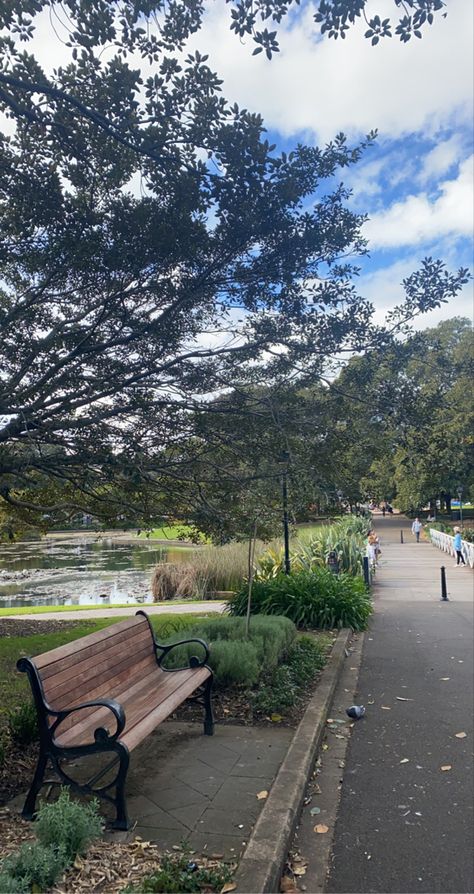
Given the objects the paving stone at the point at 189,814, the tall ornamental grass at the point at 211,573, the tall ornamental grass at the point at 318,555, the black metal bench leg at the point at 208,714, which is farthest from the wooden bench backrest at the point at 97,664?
the tall ornamental grass at the point at 211,573

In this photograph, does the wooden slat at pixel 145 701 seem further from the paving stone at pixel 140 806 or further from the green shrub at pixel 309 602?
the green shrub at pixel 309 602

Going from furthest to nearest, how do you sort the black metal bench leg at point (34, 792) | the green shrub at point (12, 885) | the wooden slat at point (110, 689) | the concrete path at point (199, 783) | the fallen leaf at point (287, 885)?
1. the wooden slat at point (110, 689)
2. the black metal bench leg at point (34, 792)
3. the concrete path at point (199, 783)
4. the fallen leaf at point (287, 885)
5. the green shrub at point (12, 885)

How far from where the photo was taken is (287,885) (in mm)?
3217

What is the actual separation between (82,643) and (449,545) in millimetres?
28096

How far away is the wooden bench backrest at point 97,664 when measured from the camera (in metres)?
3.80

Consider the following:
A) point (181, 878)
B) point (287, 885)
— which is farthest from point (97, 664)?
point (287, 885)

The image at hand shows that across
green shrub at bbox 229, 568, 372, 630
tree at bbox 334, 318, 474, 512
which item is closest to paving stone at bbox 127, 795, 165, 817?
tree at bbox 334, 318, 474, 512

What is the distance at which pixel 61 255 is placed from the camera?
5.59m

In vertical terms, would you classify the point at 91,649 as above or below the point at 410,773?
above

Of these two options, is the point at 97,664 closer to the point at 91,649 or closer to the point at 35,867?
the point at 91,649

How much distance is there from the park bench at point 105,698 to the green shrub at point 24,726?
0.38 meters

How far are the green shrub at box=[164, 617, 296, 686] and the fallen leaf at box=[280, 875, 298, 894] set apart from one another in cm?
295

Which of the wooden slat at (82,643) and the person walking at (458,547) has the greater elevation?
the wooden slat at (82,643)

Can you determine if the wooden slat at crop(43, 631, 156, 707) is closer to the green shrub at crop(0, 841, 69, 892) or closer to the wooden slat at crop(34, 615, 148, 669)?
the wooden slat at crop(34, 615, 148, 669)
